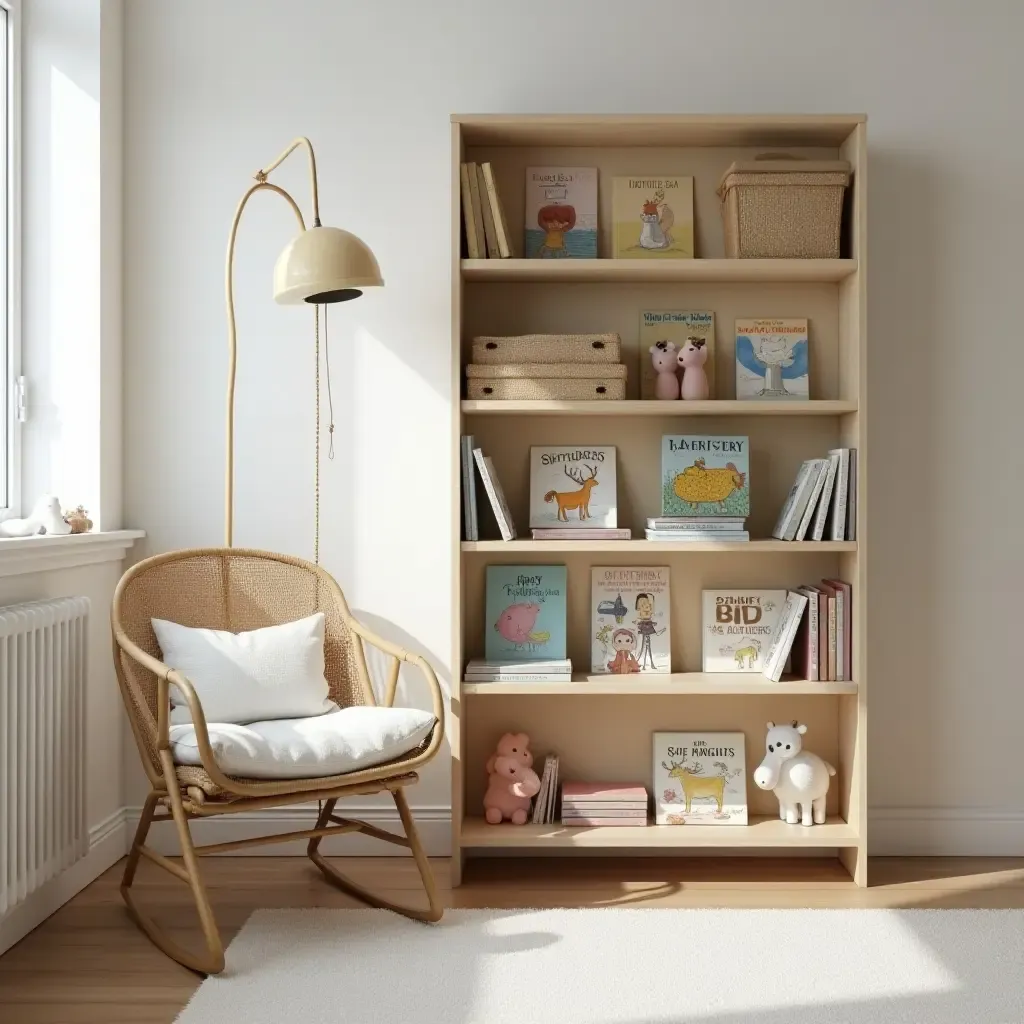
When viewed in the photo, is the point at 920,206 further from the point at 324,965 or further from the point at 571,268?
the point at 324,965

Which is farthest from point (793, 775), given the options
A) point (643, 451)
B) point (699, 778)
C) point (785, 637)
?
point (643, 451)

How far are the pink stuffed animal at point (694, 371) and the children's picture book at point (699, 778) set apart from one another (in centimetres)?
95

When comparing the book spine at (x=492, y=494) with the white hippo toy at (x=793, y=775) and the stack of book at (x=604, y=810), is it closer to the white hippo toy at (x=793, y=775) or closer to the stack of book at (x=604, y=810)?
the stack of book at (x=604, y=810)

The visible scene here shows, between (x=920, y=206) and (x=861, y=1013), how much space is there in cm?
209

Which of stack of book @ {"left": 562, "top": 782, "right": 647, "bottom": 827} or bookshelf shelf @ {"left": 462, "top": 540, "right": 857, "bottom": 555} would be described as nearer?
bookshelf shelf @ {"left": 462, "top": 540, "right": 857, "bottom": 555}

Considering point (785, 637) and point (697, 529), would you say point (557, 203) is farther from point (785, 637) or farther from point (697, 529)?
point (785, 637)

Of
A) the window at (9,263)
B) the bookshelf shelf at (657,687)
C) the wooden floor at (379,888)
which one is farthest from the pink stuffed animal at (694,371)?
the window at (9,263)

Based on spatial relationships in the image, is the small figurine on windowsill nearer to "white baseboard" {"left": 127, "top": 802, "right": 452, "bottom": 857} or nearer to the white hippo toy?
"white baseboard" {"left": 127, "top": 802, "right": 452, "bottom": 857}

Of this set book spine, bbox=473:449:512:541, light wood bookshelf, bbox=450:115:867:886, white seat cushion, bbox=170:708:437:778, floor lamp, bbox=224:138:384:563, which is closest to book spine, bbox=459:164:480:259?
light wood bookshelf, bbox=450:115:867:886

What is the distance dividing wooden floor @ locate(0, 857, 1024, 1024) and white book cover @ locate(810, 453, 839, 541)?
2.99ft

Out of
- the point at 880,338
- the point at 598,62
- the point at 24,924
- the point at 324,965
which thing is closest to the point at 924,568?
→ the point at 880,338

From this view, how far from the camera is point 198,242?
2.99 m

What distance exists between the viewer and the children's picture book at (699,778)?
9.40 ft

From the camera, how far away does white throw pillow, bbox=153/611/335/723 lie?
8.30 ft
